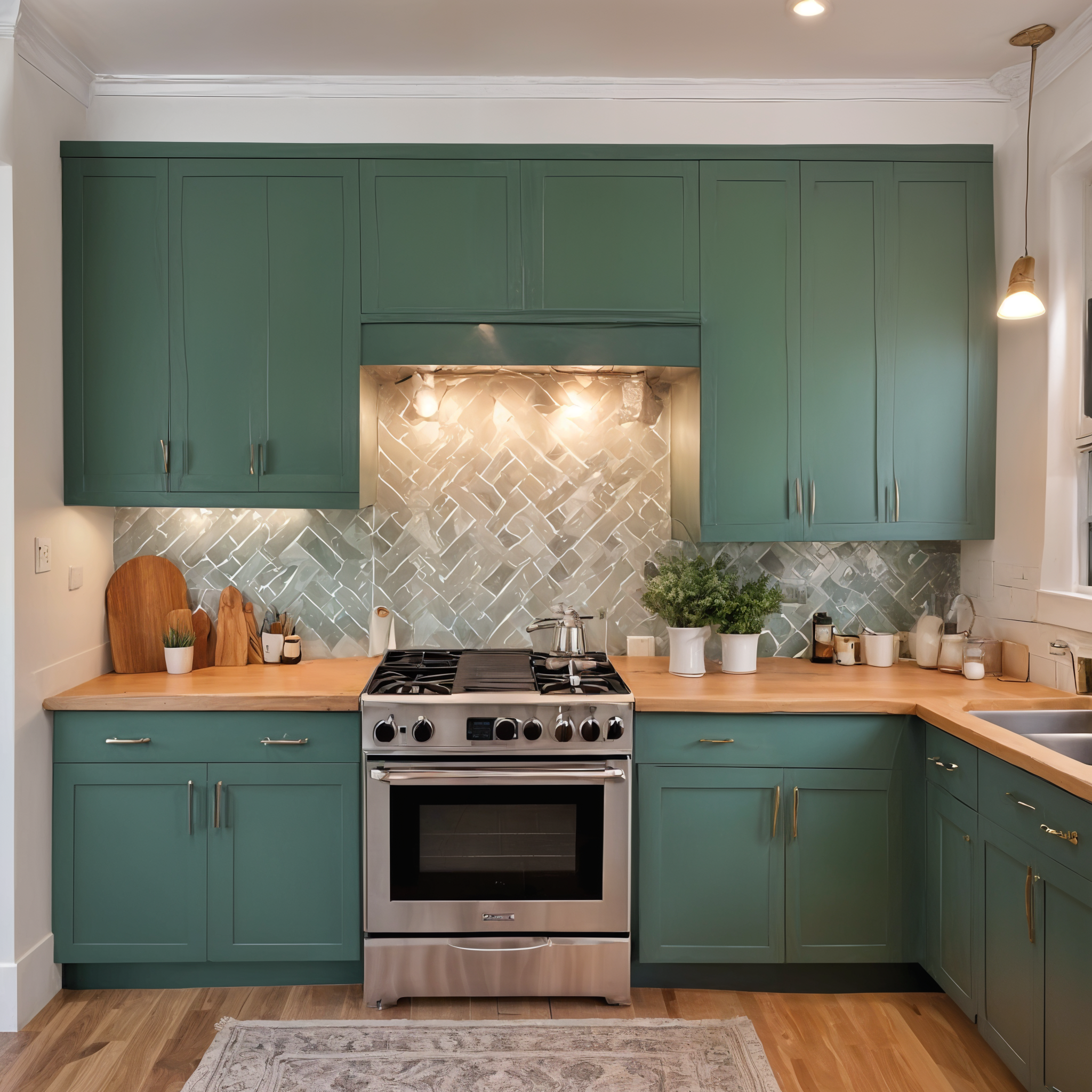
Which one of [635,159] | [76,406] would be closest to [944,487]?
[635,159]

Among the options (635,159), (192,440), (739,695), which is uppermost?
(635,159)

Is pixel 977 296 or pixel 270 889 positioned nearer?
pixel 270 889

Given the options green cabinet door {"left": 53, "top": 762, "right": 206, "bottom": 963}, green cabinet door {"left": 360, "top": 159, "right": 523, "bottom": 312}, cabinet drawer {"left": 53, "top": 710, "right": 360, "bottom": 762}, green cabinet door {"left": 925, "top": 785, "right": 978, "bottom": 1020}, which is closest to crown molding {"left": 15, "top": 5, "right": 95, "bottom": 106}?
green cabinet door {"left": 360, "top": 159, "right": 523, "bottom": 312}

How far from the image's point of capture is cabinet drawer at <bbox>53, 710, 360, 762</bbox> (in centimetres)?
264

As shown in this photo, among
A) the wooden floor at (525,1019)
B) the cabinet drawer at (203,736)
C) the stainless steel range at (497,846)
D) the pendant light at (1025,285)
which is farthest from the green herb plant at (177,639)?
the pendant light at (1025,285)

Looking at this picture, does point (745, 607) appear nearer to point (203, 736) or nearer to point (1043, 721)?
point (1043, 721)

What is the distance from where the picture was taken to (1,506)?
2.53 m

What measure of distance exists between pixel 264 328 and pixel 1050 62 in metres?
2.66

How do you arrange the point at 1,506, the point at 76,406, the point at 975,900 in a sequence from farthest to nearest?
the point at 76,406, the point at 1,506, the point at 975,900

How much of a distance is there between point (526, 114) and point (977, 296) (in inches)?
65.2

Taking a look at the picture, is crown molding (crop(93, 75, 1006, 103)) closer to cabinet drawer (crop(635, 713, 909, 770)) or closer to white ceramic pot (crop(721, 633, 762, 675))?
white ceramic pot (crop(721, 633, 762, 675))

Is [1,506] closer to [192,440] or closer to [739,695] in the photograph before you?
[192,440]

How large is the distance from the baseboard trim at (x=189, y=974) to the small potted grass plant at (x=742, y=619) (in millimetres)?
1570

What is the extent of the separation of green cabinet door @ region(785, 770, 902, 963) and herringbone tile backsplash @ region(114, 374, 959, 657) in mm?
746
